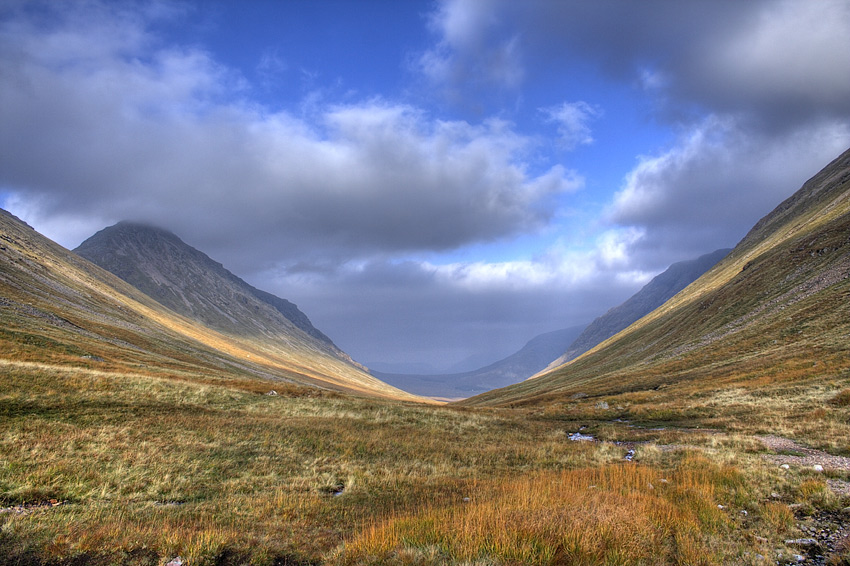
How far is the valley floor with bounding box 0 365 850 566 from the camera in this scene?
28.2 ft

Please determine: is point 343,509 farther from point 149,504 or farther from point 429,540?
point 149,504

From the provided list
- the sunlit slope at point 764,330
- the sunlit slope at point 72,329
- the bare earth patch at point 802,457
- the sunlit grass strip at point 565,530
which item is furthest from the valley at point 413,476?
the sunlit slope at point 72,329

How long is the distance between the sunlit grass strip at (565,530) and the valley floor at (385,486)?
49mm

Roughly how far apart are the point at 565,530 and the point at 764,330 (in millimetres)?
75711

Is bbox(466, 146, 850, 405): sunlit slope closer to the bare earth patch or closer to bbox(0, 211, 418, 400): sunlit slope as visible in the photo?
the bare earth patch

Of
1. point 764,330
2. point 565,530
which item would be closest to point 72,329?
point 565,530

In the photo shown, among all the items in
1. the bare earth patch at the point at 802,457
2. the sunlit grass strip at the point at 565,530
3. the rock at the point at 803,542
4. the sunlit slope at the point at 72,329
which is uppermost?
the bare earth patch at the point at 802,457

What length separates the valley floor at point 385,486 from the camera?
339 inches

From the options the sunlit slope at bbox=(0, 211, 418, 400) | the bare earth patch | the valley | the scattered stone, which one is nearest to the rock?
the valley

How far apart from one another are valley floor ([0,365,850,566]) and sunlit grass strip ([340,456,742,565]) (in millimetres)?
49

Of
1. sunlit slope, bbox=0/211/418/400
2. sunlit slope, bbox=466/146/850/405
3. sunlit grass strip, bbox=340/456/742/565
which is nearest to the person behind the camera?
sunlit grass strip, bbox=340/456/742/565

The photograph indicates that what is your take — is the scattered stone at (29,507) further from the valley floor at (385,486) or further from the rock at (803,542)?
the rock at (803,542)

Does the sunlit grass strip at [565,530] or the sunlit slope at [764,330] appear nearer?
the sunlit grass strip at [565,530]

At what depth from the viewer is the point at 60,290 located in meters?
117
